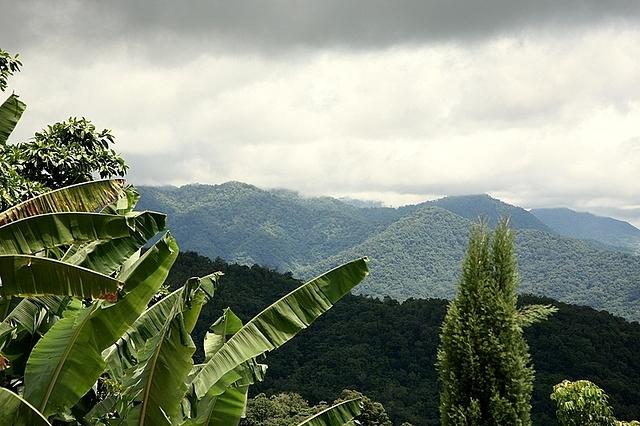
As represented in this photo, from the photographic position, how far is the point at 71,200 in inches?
187

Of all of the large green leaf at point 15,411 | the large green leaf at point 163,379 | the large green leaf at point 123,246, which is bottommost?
the large green leaf at point 15,411

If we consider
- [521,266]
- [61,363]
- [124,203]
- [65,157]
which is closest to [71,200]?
[124,203]

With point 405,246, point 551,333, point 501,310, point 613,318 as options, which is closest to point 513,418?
point 501,310

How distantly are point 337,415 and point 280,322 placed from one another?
2.97 ft

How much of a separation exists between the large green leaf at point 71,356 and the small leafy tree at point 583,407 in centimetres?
779

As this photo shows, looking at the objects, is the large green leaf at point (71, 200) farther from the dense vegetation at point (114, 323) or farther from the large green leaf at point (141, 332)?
the large green leaf at point (141, 332)

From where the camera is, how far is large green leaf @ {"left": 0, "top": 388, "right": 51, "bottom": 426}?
10.5ft

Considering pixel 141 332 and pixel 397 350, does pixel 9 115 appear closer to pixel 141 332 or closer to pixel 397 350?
pixel 141 332

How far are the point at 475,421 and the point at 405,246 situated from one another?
495 ft

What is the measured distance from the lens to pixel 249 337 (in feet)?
13.5

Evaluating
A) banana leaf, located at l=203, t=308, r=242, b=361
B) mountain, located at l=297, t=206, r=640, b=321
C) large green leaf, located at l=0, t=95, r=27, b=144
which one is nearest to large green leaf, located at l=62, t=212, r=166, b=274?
banana leaf, located at l=203, t=308, r=242, b=361

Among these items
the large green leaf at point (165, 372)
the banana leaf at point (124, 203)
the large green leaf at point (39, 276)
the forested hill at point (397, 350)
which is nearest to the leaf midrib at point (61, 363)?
the large green leaf at point (39, 276)

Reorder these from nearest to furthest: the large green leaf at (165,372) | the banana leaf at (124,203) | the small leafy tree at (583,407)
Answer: the large green leaf at (165,372)
the banana leaf at (124,203)
the small leafy tree at (583,407)

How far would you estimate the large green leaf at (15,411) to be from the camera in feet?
10.5
